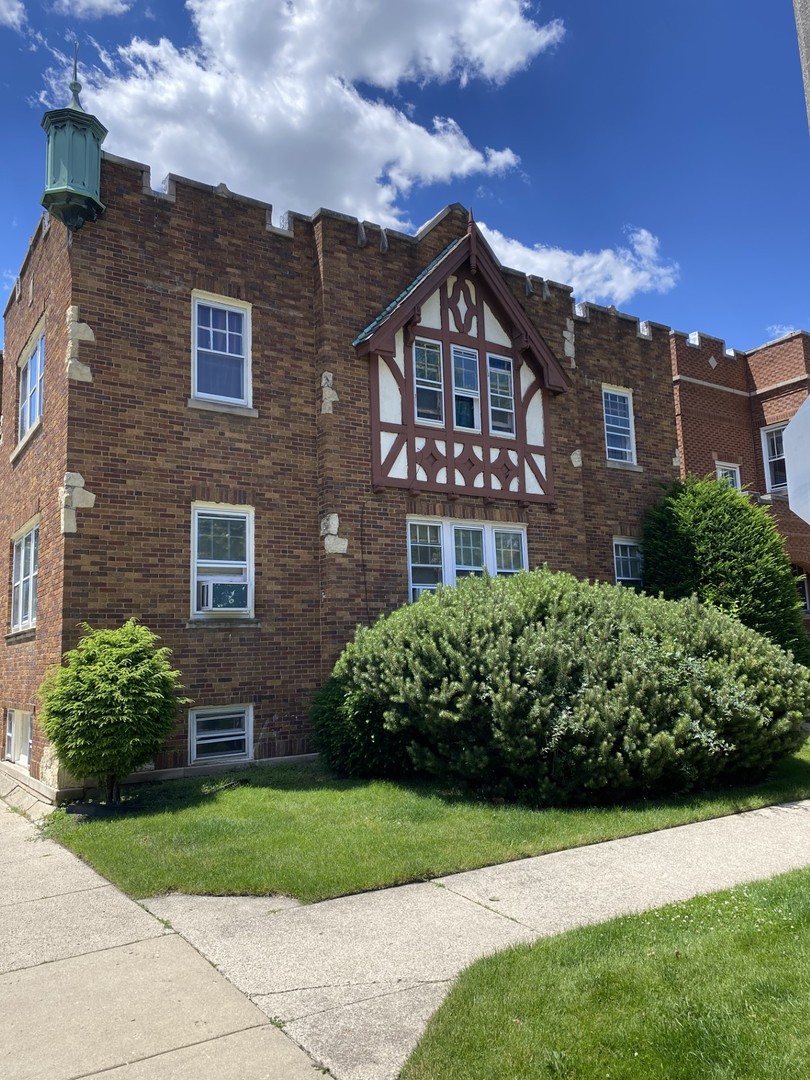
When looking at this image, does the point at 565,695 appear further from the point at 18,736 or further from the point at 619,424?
the point at 619,424

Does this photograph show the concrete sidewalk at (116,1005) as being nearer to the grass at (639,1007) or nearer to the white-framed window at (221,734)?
the grass at (639,1007)

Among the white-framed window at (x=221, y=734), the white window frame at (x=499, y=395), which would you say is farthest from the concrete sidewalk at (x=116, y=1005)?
the white window frame at (x=499, y=395)

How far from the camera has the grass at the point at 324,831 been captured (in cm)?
673

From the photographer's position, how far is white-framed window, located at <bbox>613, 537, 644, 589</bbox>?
57.1 ft

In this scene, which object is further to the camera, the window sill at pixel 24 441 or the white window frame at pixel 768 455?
the white window frame at pixel 768 455

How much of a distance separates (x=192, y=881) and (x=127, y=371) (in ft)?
25.1

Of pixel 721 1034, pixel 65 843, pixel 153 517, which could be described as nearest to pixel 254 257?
pixel 153 517

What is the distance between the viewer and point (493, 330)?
1523 centimetres

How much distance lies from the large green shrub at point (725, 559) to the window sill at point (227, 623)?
25.2 feet

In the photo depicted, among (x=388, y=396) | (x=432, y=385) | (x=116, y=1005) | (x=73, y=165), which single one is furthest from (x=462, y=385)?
(x=116, y=1005)

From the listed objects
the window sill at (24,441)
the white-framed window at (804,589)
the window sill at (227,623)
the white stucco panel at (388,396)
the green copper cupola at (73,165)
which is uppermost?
the green copper cupola at (73,165)

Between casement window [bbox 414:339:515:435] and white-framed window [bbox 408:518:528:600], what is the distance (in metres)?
1.71

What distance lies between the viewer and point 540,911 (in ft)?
19.4

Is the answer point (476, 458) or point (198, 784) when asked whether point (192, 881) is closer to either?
point (198, 784)
